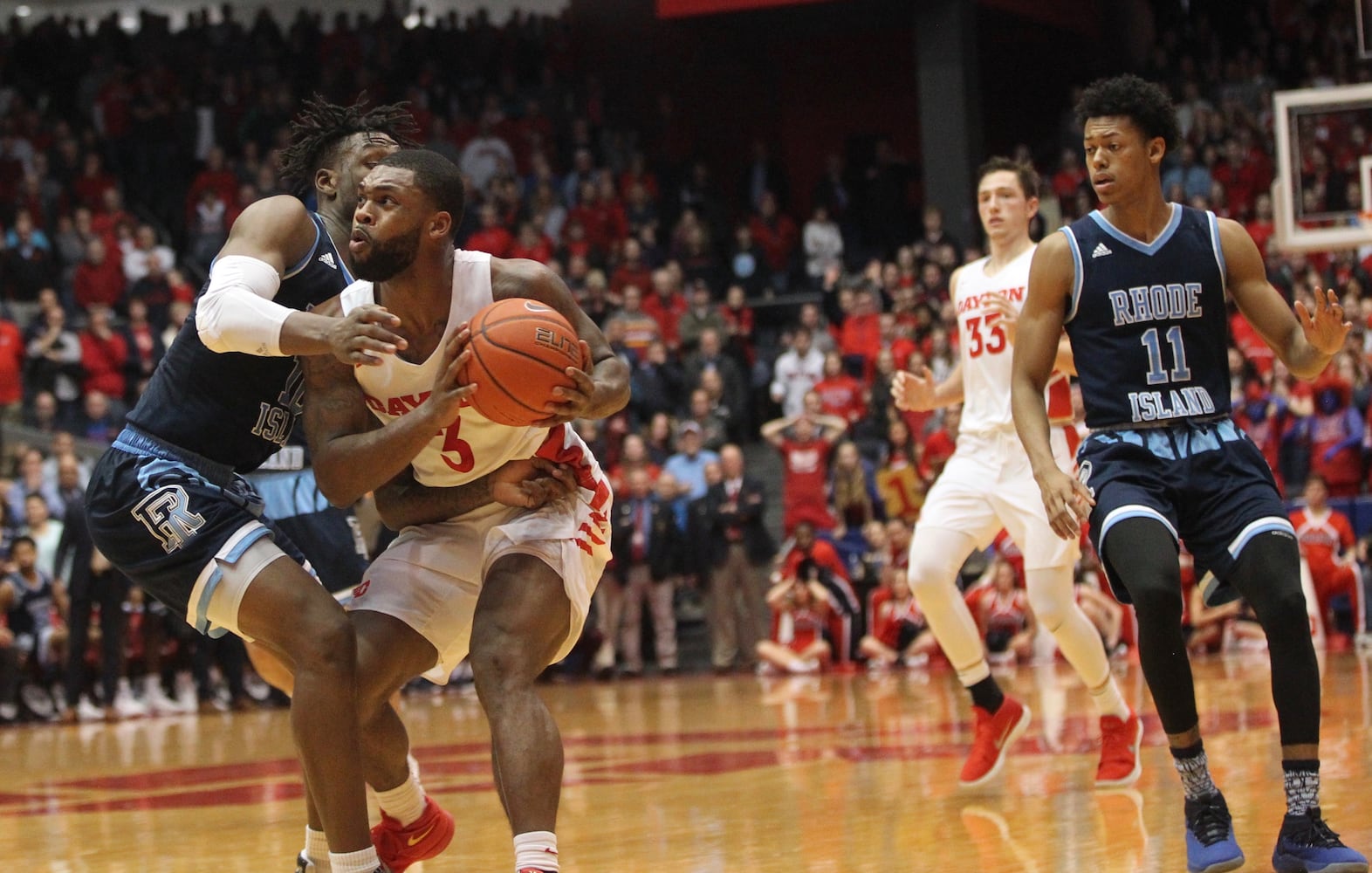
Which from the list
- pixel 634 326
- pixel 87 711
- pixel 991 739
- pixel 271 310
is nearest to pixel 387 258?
pixel 271 310

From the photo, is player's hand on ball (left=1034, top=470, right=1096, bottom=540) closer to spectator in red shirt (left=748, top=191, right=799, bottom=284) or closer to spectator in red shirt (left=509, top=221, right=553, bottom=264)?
spectator in red shirt (left=509, top=221, right=553, bottom=264)

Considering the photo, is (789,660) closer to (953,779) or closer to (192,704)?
(192,704)

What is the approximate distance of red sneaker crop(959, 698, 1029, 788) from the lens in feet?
21.6

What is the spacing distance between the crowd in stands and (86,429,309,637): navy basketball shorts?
7661 mm

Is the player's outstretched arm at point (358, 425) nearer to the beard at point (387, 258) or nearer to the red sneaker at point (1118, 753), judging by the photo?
the beard at point (387, 258)

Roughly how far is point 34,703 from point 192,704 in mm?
1242

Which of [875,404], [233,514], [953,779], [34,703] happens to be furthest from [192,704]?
[233,514]

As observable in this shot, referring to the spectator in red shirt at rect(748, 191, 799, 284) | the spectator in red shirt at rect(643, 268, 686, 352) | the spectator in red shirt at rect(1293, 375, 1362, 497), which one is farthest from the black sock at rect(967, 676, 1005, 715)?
the spectator in red shirt at rect(748, 191, 799, 284)

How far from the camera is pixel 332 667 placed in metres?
4.43

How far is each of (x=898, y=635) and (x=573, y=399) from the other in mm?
10136

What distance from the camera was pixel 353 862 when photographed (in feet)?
14.7

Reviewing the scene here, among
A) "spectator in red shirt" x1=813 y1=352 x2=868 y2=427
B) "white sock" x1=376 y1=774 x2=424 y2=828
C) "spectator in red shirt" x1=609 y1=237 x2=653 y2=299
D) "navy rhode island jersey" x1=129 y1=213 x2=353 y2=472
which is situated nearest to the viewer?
"navy rhode island jersey" x1=129 y1=213 x2=353 y2=472

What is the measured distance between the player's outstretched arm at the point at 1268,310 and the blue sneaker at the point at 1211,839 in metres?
1.25

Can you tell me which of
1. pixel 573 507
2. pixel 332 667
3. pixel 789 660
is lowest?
pixel 789 660
